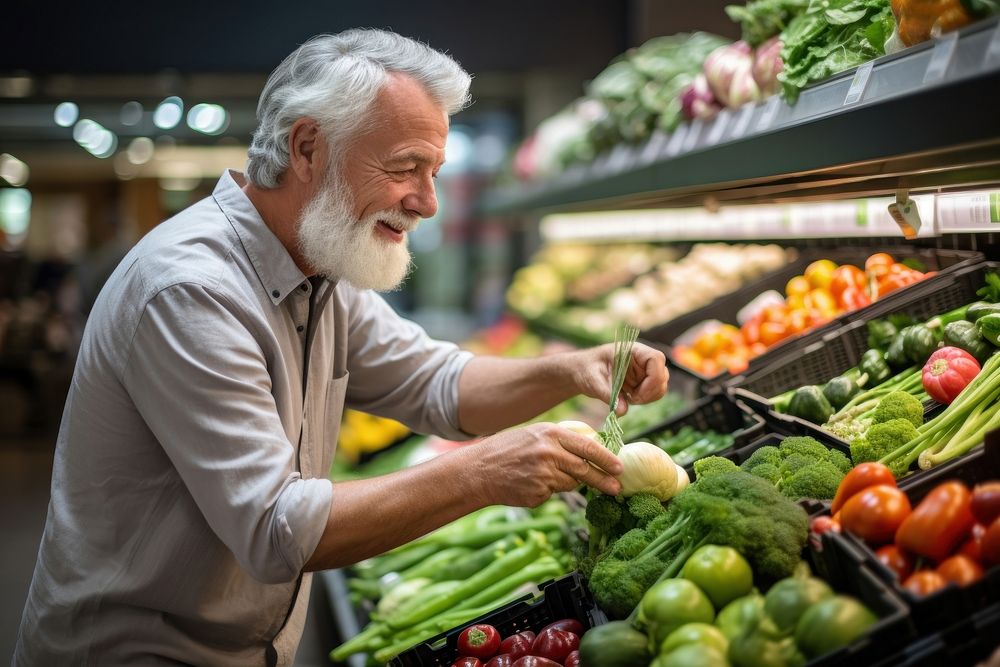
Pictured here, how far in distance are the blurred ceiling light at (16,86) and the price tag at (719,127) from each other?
20.3 feet

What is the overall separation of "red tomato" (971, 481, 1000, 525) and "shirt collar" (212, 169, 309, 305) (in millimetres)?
1468

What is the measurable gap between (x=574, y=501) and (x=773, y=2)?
159 centimetres

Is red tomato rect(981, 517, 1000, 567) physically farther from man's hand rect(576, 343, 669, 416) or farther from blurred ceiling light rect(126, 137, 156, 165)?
blurred ceiling light rect(126, 137, 156, 165)

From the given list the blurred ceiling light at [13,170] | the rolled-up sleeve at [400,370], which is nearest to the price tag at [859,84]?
the rolled-up sleeve at [400,370]

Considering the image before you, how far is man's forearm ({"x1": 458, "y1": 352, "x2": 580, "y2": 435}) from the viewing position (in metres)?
2.53

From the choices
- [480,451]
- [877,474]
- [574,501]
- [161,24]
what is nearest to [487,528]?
[574,501]

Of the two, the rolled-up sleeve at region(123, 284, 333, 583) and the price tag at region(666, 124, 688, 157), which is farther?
the price tag at region(666, 124, 688, 157)

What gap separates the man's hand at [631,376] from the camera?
235cm

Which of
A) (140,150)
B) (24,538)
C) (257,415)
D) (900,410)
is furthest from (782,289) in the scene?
(140,150)

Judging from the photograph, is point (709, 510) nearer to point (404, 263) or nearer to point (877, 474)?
point (877, 474)

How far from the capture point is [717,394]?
269 centimetres

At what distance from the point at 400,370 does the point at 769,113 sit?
4.22 ft

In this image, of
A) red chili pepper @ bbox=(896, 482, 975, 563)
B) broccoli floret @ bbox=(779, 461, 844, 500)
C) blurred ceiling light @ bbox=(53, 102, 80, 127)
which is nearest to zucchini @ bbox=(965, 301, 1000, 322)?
broccoli floret @ bbox=(779, 461, 844, 500)

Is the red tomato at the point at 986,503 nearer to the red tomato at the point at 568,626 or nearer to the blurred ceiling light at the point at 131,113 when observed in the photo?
the red tomato at the point at 568,626
